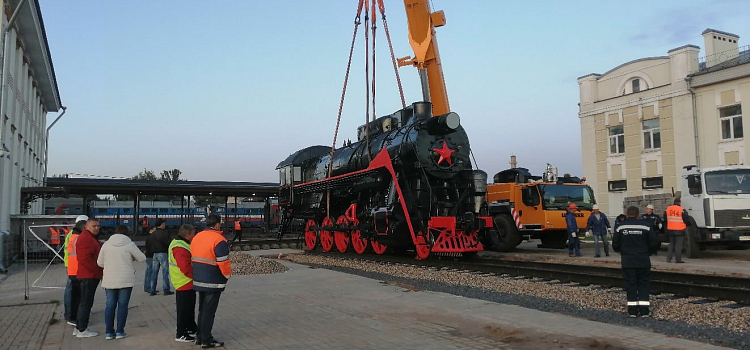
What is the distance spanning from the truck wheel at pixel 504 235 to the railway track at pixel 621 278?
11.4 feet

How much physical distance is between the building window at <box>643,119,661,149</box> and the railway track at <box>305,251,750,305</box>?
15841 millimetres

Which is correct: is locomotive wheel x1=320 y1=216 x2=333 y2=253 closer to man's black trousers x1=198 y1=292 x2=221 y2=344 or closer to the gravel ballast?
the gravel ballast

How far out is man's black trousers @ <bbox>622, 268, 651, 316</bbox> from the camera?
287 inches

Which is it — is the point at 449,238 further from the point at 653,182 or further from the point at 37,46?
the point at 37,46

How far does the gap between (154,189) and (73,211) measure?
2081 centimetres

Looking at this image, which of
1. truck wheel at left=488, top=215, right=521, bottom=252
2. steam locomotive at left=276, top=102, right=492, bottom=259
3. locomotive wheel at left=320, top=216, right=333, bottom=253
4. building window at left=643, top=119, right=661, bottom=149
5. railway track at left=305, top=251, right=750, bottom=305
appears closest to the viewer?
railway track at left=305, top=251, right=750, bottom=305

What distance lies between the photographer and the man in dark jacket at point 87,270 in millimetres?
6655

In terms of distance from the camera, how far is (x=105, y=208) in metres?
49.6

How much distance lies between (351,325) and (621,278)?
5.88 meters

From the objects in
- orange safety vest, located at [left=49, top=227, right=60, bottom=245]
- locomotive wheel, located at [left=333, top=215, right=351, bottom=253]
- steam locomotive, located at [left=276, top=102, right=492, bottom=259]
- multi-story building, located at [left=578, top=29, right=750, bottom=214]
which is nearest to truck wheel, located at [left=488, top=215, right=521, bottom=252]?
steam locomotive, located at [left=276, top=102, right=492, bottom=259]

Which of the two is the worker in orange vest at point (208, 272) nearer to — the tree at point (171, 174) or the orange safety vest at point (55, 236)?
the orange safety vest at point (55, 236)

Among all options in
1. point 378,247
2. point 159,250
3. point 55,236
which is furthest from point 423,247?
point 55,236

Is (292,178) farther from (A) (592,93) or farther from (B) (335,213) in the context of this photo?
(A) (592,93)

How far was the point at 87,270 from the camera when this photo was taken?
6.89 meters
